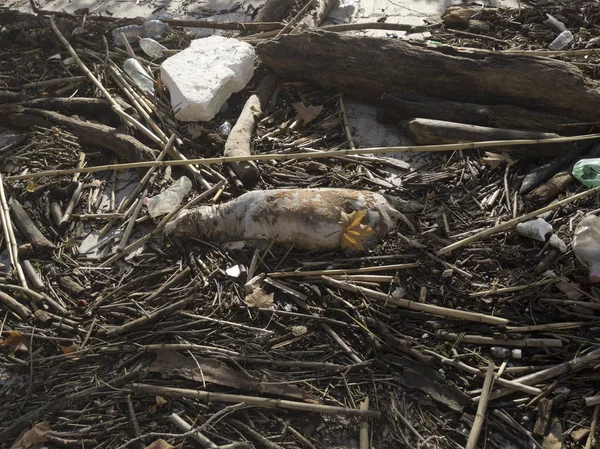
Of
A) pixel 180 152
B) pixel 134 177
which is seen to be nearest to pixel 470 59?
pixel 180 152

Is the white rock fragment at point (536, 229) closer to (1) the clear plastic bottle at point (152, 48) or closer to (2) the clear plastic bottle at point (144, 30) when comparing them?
(1) the clear plastic bottle at point (152, 48)

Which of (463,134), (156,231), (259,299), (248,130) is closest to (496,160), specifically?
(463,134)

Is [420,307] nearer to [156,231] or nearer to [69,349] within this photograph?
[156,231]

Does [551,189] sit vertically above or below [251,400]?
above

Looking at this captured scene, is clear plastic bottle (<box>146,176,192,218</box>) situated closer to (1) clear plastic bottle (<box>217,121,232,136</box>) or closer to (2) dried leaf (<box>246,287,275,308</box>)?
(1) clear plastic bottle (<box>217,121,232,136</box>)

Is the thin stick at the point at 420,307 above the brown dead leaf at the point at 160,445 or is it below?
above

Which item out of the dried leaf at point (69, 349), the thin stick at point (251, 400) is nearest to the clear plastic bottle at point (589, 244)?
the thin stick at point (251, 400)

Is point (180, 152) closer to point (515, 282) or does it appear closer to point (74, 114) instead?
point (74, 114)
